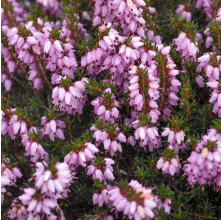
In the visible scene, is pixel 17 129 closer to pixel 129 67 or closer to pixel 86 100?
pixel 86 100

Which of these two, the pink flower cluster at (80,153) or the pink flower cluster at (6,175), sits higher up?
the pink flower cluster at (80,153)

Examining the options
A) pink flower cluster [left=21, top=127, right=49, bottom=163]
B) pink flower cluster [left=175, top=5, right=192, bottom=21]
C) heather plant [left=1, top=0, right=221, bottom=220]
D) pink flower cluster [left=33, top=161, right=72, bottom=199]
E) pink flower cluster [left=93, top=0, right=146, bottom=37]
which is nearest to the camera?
pink flower cluster [left=33, top=161, right=72, bottom=199]

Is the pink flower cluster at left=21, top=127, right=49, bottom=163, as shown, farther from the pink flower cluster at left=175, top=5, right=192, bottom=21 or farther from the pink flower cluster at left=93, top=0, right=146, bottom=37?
the pink flower cluster at left=175, top=5, right=192, bottom=21

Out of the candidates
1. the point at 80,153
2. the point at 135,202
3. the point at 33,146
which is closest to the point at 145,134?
the point at 80,153

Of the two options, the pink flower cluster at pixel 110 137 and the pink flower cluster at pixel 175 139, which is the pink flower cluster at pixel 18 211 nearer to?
the pink flower cluster at pixel 110 137

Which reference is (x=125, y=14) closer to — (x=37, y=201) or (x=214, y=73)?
(x=214, y=73)

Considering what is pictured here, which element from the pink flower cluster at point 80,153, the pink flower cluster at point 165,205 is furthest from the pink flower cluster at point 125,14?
the pink flower cluster at point 165,205

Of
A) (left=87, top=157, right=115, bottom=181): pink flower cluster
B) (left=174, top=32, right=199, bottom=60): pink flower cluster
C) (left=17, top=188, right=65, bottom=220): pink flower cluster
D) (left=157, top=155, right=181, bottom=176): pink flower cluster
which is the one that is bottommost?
(left=157, top=155, right=181, bottom=176): pink flower cluster

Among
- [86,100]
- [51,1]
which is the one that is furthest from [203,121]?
[51,1]

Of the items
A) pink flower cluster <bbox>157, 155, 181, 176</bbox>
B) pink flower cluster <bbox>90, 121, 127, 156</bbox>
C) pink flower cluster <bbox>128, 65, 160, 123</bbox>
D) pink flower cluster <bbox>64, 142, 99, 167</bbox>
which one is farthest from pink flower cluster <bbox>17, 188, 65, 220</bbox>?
pink flower cluster <bbox>128, 65, 160, 123</bbox>
